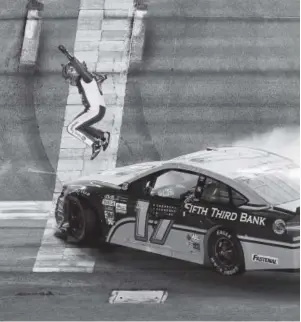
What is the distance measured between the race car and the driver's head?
3.77m

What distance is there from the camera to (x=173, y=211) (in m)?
9.27

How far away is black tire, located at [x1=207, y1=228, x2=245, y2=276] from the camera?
876cm

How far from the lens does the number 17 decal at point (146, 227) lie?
936 centimetres

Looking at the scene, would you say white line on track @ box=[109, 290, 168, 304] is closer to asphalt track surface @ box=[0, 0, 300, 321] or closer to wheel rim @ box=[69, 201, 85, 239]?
asphalt track surface @ box=[0, 0, 300, 321]

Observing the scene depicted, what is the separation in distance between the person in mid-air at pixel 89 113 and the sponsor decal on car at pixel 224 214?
153 inches

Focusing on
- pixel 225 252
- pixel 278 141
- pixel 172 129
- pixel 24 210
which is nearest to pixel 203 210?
pixel 225 252

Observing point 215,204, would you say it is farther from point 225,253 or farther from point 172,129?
point 172,129

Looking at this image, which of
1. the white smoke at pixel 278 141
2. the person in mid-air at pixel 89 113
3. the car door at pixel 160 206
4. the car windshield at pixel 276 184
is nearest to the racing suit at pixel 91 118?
the person in mid-air at pixel 89 113

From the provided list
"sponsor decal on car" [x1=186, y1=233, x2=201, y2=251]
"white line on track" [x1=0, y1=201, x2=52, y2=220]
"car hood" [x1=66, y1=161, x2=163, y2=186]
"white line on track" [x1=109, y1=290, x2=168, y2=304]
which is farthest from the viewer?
"white line on track" [x1=0, y1=201, x2=52, y2=220]

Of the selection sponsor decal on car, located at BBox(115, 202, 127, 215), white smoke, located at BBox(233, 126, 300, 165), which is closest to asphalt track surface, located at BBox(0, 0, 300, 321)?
white smoke, located at BBox(233, 126, 300, 165)

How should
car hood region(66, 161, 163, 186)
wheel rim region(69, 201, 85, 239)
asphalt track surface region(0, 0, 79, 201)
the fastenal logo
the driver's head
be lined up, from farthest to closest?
the driver's head < asphalt track surface region(0, 0, 79, 201) < wheel rim region(69, 201, 85, 239) < car hood region(66, 161, 163, 186) < the fastenal logo

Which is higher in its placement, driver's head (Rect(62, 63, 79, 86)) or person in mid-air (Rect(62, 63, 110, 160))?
driver's head (Rect(62, 63, 79, 86))

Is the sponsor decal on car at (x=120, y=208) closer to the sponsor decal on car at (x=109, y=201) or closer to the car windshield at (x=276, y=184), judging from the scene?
the sponsor decal on car at (x=109, y=201)

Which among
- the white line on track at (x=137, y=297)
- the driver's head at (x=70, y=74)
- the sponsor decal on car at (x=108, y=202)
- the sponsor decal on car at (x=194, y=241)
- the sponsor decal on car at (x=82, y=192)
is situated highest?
the driver's head at (x=70, y=74)
